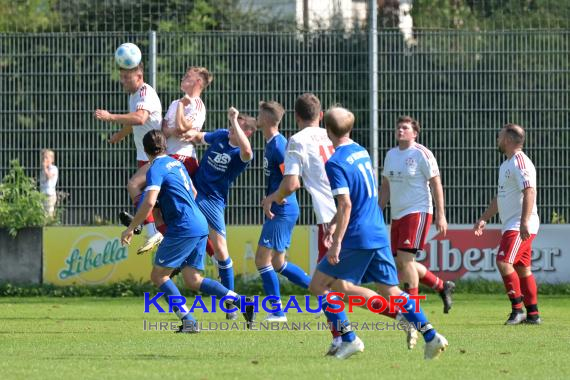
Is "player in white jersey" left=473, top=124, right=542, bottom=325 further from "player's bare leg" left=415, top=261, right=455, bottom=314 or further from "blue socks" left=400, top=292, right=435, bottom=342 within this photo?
"blue socks" left=400, top=292, right=435, bottom=342

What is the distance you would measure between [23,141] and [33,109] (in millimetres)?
475

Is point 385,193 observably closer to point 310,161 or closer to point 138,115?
point 138,115

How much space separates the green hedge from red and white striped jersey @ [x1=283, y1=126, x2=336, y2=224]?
6.65 meters

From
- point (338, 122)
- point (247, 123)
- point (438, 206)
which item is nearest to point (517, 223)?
point (438, 206)

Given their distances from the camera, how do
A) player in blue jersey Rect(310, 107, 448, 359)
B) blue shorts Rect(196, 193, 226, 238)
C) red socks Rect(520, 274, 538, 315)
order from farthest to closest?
blue shorts Rect(196, 193, 226, 238) < red socks Rect(520, 274, 538, 315) < player in blue jersey Rect(310, 107, 448, 359)

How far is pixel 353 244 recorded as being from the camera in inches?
358

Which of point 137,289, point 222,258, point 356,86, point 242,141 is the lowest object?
point 137,289

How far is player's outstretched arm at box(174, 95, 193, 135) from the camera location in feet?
43.2

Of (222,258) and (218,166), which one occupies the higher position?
(218,166)

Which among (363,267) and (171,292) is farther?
(171,292)

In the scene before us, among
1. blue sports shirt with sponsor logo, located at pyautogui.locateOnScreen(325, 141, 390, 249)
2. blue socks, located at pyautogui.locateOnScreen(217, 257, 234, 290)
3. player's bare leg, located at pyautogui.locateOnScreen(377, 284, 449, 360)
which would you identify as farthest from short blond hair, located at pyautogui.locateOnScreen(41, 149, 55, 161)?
player's bare leg, located at pyautogui.locateOnScreen(377, 284, 449, 360)

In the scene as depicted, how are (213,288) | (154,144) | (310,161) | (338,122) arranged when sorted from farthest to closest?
1. (213,288)
2. (154,144)
3. (310,161)
4. (338,122)

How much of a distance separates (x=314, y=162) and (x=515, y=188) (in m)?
3.33

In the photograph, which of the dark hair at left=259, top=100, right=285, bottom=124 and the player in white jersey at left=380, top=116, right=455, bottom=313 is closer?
the dark hair at left=259, top=100, right=285, bottom=124
